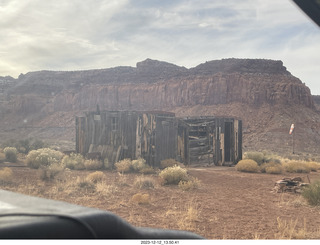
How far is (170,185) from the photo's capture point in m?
12.8

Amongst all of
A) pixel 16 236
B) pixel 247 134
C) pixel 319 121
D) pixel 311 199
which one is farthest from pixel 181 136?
pixel 319 121

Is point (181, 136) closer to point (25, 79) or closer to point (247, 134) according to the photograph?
point (247, 134)

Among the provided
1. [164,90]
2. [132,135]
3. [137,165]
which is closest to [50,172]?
[137,165]

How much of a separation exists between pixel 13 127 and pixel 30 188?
73696mm

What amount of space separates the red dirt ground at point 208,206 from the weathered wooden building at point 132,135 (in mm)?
4038

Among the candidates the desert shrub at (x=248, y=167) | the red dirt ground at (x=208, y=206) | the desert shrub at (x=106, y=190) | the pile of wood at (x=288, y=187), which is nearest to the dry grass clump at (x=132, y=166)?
the red dirt ground at (x=208, y=206)

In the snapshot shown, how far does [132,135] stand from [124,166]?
Result: 2.33 m

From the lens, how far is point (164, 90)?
72.9 metres

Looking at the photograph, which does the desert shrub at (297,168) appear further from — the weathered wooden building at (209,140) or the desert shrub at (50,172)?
the desert shrub at (50,172)

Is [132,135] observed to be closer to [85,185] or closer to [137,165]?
[137,165]

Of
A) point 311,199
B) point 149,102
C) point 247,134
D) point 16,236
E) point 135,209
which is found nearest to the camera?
point 16,236

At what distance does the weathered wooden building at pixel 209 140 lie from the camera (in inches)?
764

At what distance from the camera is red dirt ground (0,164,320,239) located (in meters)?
6.86

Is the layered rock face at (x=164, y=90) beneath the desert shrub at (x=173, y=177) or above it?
above
